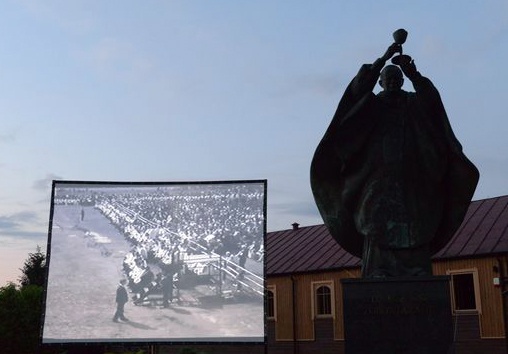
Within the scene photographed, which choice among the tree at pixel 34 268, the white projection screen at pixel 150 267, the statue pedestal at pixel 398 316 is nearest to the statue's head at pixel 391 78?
the statue pedestal at pixel 398 316

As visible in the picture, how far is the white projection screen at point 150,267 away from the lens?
53.3ft

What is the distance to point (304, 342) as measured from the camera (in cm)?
2566

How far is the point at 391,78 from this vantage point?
21.9 ft

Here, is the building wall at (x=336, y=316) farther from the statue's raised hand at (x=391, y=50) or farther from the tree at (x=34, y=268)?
the tree at (x=34, y=268)

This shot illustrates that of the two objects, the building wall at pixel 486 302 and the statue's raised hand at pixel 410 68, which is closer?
the statue's raised hand at pixel 410 68

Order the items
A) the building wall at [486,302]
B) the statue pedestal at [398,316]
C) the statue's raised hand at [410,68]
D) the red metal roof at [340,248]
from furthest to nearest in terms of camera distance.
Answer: the red metal roof at [340,248]
the building wall at [486,302]
the statue's raised hand at [410,68]
the statue pedestal at [398,316]

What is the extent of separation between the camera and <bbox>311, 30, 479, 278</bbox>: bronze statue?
20.5 feet

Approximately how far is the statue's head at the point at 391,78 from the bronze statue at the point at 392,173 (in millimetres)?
10

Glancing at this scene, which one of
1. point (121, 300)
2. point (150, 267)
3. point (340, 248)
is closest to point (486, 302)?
point (340, 248)

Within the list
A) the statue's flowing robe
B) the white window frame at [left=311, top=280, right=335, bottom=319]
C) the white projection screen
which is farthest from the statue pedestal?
the white window frame at [left=311, top=280, right=335, bottom=319]

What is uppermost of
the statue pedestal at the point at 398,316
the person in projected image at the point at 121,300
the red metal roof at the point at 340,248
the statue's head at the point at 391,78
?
the red metal roof at the point at 340,248

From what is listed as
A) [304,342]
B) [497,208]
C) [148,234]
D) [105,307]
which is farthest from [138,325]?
[497,208]

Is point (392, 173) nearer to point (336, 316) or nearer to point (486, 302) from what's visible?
point (486, 302)

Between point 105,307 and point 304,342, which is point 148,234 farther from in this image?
point 304,342
